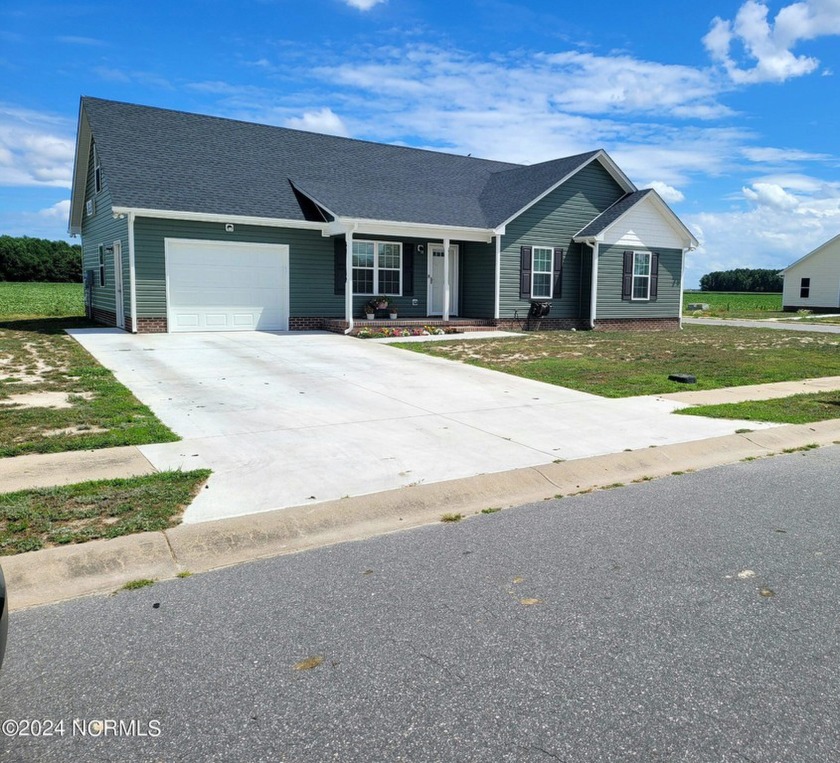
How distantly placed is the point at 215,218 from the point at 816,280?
4285cm

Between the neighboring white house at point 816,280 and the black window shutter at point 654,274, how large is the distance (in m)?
27.8

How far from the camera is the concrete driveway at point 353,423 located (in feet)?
20.4

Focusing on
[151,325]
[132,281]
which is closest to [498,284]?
[151,325]

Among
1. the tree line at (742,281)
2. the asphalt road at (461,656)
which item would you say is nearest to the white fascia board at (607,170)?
the asphalt road at (461,656)

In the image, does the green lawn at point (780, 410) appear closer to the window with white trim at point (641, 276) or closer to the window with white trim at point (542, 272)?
the window with white trim at point (542, 272)

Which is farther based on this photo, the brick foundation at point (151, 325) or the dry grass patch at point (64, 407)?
the brick foundation at point (151, 325)

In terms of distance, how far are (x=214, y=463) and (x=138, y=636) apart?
310 centimetres

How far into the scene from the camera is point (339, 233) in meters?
19.9

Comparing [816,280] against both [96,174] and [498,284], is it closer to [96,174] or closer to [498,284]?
[498,284]

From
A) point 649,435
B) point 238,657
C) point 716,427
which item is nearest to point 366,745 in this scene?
point 238,657

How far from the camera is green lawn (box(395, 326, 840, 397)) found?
Answer: 40.0 feet

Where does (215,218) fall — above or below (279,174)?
below

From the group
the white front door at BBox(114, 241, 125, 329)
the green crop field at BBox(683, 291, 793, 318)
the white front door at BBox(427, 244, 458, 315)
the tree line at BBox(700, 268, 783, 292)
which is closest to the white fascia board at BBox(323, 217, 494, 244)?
the white front door at BBox(427, 244, 458, 315)

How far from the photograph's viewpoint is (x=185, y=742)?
2711 mm
